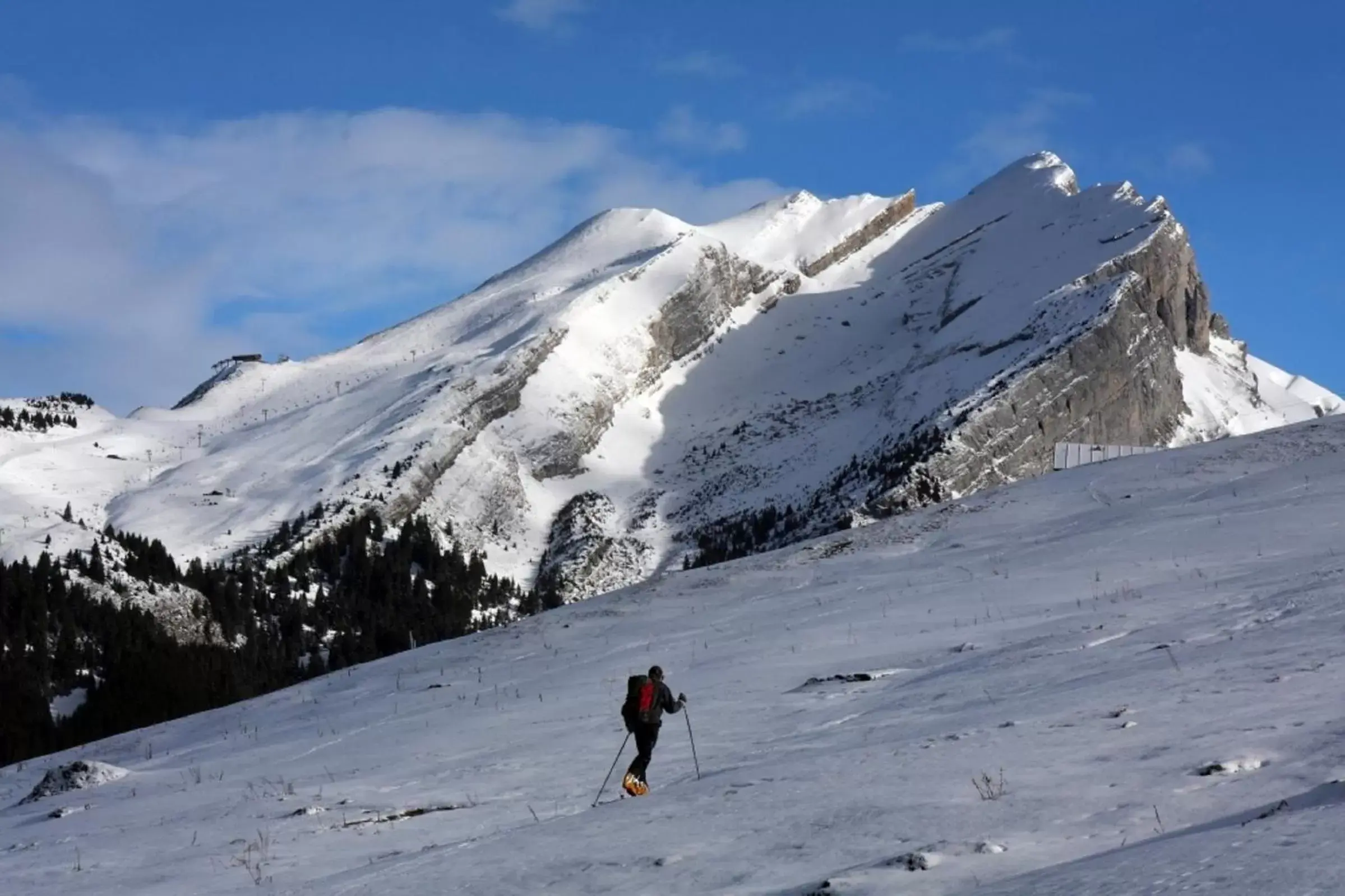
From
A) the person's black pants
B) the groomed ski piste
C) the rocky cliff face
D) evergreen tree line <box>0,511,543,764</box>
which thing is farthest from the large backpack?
the rocky cliff face

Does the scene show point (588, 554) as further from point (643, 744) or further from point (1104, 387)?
point (643, 744)

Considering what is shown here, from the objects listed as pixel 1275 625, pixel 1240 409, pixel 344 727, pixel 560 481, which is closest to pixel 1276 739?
pixel 1275 625

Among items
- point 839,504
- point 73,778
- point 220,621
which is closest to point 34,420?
point 220,621

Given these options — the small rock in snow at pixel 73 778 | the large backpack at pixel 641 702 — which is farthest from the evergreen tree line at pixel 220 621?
the large backpack at pixel 641 702

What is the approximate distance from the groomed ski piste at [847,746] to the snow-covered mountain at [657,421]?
96.7 metres

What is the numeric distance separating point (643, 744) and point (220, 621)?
351ft

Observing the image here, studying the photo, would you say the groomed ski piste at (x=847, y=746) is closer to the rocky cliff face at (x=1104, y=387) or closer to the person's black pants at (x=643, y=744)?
the person's black pants at (x=643, y=744)

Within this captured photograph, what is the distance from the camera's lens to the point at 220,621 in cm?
11725

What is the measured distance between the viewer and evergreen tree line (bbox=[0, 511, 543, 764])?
8394 centimetres

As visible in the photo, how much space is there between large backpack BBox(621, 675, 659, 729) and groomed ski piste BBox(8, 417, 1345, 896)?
0.81m

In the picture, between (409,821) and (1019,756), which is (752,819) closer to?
(1019,756)

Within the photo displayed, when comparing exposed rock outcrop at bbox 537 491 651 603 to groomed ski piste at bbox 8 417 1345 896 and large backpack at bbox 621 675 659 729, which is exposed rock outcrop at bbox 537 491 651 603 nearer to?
groomed ski piste at bbox 8 417 1345 896

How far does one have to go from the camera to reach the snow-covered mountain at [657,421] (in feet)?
472

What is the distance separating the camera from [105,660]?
9919 centimetres
